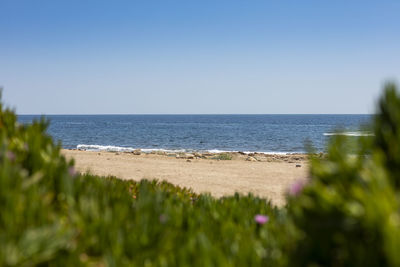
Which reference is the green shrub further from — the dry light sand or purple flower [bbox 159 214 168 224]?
the dry light sand

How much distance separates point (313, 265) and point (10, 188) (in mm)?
2228

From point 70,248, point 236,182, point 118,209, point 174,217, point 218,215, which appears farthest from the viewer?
point 236,182

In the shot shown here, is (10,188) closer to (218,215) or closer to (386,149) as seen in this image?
(218,215)

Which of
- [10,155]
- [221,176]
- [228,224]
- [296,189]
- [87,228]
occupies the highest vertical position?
[10,155]

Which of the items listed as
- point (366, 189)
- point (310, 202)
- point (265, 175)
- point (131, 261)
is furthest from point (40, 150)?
point (265, 175)

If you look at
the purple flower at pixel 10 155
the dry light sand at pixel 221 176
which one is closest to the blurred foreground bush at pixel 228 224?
the purple flower at pixel 10 155

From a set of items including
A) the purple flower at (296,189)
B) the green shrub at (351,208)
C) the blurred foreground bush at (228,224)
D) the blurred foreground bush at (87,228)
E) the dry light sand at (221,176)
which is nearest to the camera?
the green shrub at (351,208)

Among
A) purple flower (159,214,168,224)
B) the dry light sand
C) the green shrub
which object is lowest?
the dry light sand

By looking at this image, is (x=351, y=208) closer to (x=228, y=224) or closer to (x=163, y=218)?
(x=228, y=224)

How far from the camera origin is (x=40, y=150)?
367 cm

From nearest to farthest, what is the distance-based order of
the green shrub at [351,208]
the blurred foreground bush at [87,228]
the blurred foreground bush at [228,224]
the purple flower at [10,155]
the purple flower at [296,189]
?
1. the green shrub at [351,208]
2. the blurred foreground bush at [228,224]
3. the blurred foreground bush at [87,228]
4. the purple flower at [296,189]
5. the purple flower at [10,155]

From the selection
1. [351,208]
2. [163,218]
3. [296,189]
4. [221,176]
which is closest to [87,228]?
[163,218]

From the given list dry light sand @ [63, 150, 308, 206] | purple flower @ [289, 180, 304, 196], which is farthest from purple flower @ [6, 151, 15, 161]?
dry light sand @ [63, 150, 308, 206]

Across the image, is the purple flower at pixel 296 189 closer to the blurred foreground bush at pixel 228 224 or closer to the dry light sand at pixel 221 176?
the blurred foreground bush at pixel 228 224
